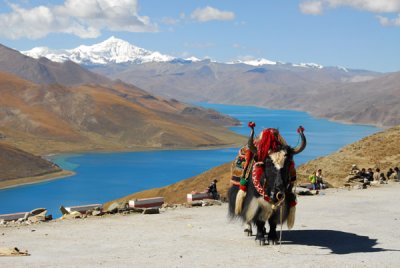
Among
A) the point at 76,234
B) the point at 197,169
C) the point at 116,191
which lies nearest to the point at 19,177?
the point at 116,191

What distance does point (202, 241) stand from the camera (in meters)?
15.5

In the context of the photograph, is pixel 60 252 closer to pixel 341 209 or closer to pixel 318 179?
pixel 341 209

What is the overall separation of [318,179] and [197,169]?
130m

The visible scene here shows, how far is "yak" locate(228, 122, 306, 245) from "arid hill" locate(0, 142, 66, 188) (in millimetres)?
126674

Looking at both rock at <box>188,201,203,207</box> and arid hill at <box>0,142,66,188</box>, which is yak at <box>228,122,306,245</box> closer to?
rock at <box>188,201,203,207</box>

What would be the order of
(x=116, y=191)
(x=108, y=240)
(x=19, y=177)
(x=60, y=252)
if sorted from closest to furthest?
1. (x=60, y=252)
2. (x=108, y=240)
3. (x=116, y=191)
4. (x=19, y=177)

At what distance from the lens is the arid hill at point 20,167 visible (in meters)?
141

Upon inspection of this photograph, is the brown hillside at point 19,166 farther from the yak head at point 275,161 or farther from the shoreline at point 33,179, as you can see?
the yak head at point 275,161

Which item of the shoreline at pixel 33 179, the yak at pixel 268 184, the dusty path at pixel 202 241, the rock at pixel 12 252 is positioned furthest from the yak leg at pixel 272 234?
the shoreline at pixel 33 179

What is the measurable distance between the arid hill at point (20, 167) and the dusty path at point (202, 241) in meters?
123

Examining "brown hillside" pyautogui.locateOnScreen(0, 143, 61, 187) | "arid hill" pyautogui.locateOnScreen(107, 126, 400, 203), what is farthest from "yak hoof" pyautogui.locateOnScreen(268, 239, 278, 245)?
"brown hillside" pyautogui.locateOnScreen(0, 143, 61, 187)

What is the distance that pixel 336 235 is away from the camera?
16625mm

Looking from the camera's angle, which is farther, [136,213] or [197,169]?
[197,169]

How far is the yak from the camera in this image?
14.4 meters
